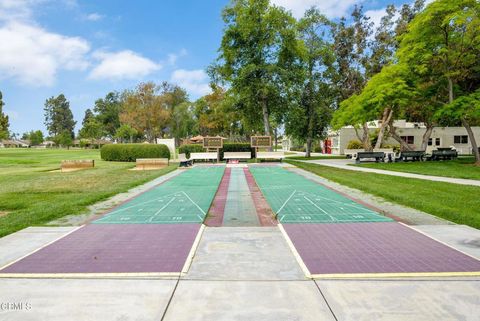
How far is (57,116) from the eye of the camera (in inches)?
4801

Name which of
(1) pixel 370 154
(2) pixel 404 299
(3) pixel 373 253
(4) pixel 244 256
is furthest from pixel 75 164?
(1) pixel 370 154

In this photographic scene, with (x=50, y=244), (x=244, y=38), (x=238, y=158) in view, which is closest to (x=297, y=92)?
(x=244, y=38)

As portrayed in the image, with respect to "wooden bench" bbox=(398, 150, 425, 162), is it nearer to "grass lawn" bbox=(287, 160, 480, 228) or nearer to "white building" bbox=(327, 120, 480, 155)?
"grass lawn" bbox=(287, 160, 480, 228)

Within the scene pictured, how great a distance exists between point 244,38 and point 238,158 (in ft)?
36.0

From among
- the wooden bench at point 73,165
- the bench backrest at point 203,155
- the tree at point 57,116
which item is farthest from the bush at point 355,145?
the tree at point 57,116

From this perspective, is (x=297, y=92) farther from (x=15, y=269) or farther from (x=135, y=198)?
(x=15, y=269)

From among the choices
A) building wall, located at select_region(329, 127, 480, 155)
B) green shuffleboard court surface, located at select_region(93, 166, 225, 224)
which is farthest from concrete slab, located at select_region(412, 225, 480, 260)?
building wall, located at select_region(329, 127, 480, 155)

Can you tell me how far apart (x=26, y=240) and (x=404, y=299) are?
556cm

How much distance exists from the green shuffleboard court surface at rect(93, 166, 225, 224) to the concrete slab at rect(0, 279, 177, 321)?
9.59 feet

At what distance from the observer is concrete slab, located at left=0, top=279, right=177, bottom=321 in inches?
118

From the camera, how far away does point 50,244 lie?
5.12m

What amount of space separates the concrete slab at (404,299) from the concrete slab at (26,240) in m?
4.19

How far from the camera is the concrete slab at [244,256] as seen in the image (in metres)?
3.90

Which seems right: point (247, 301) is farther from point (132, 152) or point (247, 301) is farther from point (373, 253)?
point (132, 152)
